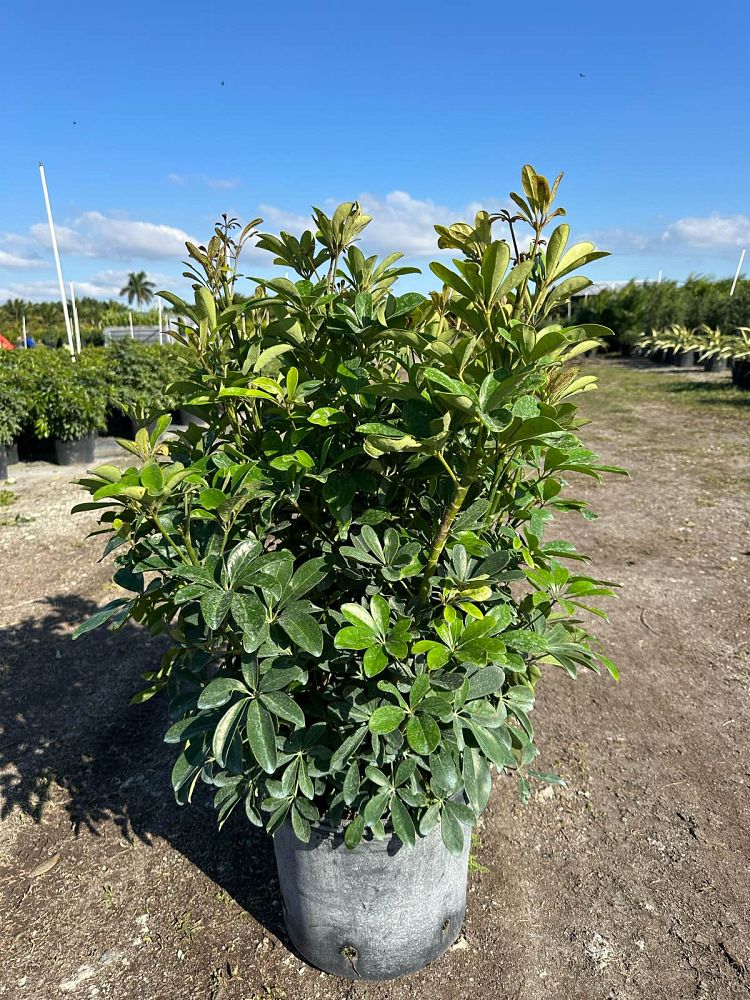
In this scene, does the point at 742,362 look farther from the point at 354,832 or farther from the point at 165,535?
the point at 165,535

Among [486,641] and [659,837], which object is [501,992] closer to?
[659,837]

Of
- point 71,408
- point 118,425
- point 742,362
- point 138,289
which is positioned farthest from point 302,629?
point 138,289

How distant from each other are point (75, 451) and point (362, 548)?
→ 25.6 feet

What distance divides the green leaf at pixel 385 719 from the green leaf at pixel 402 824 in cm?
25

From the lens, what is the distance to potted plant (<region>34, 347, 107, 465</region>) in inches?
297

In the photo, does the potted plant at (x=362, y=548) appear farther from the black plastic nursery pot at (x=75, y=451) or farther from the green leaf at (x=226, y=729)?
the black plastic nursery pot at (x=75, y=451)

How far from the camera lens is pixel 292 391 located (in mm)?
1337

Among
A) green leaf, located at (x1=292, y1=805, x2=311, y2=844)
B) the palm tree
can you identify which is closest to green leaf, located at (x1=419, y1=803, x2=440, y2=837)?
green leaf, located at (x1=292, y1=805, x2=311, y2=844)

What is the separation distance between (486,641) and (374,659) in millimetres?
220

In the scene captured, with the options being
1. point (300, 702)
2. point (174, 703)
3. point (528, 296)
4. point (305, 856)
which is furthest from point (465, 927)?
point (528, 296)

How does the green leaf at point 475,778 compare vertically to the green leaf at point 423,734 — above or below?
below

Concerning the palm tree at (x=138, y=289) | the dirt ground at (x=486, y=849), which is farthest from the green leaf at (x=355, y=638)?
the palm tree at (x=138, y=289)

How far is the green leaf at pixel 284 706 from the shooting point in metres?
1.24

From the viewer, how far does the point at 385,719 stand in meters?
1.21
